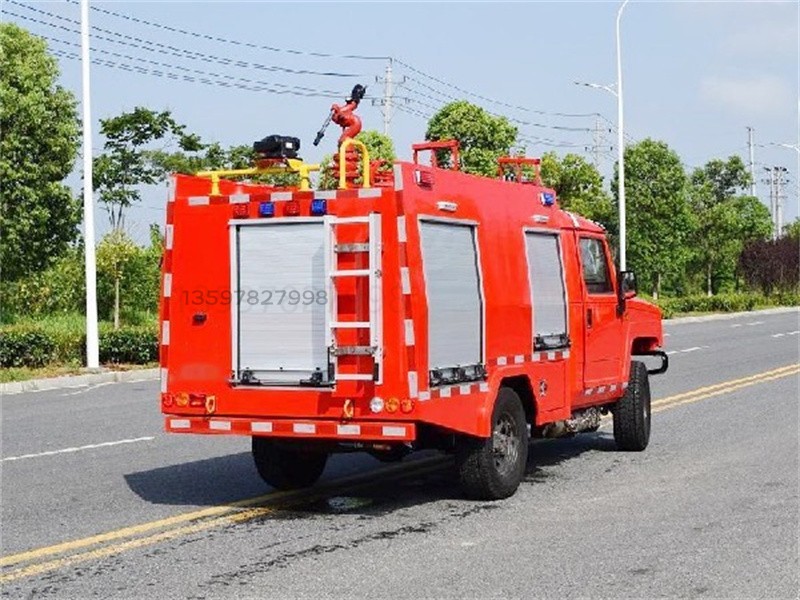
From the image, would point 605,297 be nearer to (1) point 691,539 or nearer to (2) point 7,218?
(1) point 691,539

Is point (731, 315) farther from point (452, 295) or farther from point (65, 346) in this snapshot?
point (452, 295)

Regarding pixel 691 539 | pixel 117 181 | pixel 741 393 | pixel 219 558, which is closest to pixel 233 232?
pixel 219 558

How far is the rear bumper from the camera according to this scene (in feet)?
29.1

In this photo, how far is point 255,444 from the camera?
10375 millimetres

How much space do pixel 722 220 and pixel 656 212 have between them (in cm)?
851

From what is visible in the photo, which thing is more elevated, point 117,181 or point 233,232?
point 117,181

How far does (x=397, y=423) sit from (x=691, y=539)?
2.08 metres

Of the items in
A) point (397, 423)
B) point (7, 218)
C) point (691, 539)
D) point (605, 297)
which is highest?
point (7, 218)

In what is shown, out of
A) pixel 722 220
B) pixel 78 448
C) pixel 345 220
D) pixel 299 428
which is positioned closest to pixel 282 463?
pixel 299 428

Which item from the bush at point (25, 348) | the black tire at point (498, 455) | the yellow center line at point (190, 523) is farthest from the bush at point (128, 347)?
the black tire at point (498, 455)

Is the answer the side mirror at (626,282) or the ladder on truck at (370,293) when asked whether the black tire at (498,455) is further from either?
the side mirror at (626,282)

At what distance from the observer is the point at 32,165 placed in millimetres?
34156

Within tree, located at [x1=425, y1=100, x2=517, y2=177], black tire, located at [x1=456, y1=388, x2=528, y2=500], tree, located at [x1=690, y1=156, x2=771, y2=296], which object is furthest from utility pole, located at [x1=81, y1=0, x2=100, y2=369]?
tree, located at [x1=690, y1=156, x2=771, y2=296]

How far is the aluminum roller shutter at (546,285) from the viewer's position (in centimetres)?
1070
